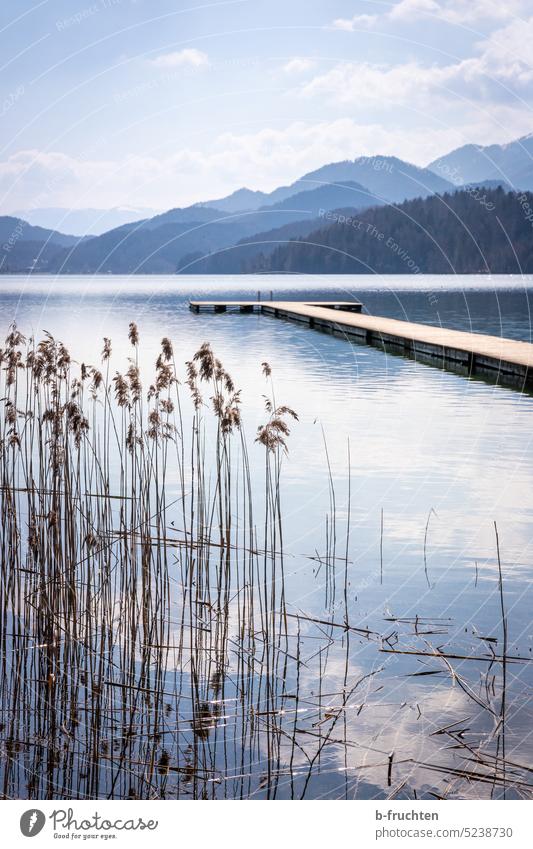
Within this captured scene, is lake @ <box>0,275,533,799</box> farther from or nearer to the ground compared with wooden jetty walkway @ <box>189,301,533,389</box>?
nearer to the ground

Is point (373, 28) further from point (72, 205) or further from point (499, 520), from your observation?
point (499, 520)

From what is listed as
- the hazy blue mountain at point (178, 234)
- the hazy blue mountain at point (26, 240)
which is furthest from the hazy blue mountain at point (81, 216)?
the hazy blue mountain at point (178, 234)

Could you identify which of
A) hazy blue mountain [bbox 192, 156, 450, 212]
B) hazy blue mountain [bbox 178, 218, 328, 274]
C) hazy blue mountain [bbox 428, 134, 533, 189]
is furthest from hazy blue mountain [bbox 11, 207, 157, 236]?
hazy blue mountain [bbox 178, 218, 328, 274]

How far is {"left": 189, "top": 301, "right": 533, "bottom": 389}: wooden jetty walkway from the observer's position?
15062mm

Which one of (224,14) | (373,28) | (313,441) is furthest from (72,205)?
(313,441)

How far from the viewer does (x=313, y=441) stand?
10562 mm

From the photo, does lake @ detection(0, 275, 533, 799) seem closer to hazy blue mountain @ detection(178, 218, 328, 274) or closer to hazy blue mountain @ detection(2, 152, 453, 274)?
hazy blue mountain @ detection(2, 152, 453, 274)

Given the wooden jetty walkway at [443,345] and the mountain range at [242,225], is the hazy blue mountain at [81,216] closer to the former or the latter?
the wooden jetty walkway at [443,345]

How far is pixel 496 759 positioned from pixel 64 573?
2059 mm

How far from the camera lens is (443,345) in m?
17.9

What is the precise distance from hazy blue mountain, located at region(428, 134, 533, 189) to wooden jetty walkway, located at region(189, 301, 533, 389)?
2.69m

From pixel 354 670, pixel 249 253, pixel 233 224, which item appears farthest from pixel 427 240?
pixel 354 670

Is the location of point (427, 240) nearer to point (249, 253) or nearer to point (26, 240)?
point (249, 253)

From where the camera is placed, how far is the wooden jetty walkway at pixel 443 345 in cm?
1506
